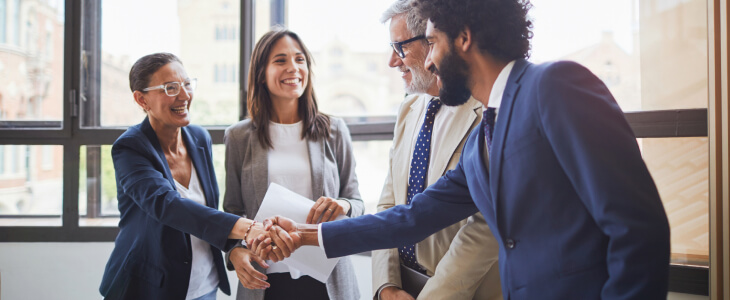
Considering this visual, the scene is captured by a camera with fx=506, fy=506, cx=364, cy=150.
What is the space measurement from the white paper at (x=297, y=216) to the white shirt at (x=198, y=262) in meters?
0.27

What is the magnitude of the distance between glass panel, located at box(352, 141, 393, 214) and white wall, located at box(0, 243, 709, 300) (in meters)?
1.65

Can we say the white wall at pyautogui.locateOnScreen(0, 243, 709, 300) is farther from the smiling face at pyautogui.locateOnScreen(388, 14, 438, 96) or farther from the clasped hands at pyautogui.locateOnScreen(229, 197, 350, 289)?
the smiling face at pyautogui.locateOnScreen(388, 14, 438, 96)

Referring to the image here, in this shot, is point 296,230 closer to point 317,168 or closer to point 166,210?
point 317,168

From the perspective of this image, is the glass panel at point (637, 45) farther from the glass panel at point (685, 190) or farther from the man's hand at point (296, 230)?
the man's hand at point (296, 230)

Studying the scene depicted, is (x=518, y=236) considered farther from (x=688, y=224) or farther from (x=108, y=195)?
(x=108, y=195)

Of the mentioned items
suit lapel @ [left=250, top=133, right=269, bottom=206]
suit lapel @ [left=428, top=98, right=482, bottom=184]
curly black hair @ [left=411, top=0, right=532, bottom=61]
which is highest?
curly black hair @ [left=411, top=0, right=532, bottom=61]

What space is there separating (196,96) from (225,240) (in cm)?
169

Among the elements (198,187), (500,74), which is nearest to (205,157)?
(198,187)

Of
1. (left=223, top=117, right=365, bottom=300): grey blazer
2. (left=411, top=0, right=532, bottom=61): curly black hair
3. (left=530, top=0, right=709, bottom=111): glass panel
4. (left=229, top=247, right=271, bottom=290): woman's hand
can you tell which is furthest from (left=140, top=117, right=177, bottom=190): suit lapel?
(left=530, top=0, right=709, bottom=111): glass panel

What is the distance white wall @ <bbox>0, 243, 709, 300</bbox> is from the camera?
319cm

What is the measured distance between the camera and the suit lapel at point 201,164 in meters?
2.03

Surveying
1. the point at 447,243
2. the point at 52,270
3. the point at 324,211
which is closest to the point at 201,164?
the point at 324,211

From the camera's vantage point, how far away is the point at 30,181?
3.31m

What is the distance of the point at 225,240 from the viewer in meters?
1.87
